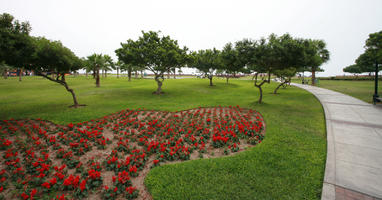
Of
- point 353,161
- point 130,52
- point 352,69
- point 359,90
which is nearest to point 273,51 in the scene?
point 353,161

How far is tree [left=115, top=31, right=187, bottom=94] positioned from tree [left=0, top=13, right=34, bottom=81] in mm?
10989

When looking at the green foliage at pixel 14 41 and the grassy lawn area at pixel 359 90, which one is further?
the grassy lawn area at pixel 359 90

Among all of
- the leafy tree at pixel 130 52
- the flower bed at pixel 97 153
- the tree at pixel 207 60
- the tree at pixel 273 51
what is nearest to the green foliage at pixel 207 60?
the tree at pixel 207 60

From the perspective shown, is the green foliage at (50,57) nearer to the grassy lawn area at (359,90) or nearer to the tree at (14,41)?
the tree at (14,41)

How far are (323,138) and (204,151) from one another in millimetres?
5987

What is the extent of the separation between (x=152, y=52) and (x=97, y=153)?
1677cm

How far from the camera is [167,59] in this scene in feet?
69.0

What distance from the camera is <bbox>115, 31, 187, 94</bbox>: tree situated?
2045 centimetres

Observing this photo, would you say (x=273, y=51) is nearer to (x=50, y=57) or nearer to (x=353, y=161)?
(x=353, y=161)

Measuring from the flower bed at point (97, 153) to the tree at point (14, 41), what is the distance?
13.8 feet

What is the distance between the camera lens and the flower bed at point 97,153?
13.5 feet

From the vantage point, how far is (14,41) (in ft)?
28.1

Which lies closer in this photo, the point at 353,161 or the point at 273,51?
the point at 353,161

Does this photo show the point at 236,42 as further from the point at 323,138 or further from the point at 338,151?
the point at 338,151
